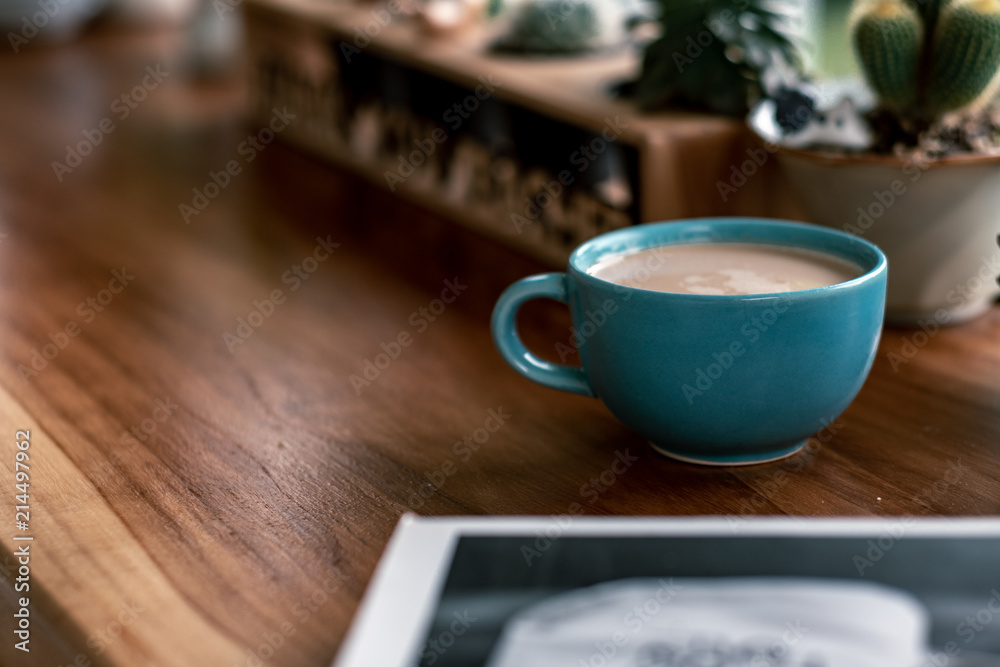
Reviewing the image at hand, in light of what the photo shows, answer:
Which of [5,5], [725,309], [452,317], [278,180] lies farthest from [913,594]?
[5,5]

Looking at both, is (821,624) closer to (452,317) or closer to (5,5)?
(452,317)

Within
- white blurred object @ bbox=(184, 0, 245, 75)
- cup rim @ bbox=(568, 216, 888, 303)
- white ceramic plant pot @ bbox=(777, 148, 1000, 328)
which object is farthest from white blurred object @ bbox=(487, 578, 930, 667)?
white blurred object @ bbox=(184, 0, 245, 75)

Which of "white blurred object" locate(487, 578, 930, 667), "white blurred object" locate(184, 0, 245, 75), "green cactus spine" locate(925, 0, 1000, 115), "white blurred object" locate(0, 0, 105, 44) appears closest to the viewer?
"white blurred object" locate(487, 578, 930, 667)

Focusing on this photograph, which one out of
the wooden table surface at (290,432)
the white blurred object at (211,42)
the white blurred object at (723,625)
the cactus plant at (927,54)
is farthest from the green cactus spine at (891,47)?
the white blurred object at (211,42)

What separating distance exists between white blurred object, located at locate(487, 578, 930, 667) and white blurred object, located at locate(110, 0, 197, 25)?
1.84m

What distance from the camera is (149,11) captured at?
205cm

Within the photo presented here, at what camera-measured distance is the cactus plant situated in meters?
0.66

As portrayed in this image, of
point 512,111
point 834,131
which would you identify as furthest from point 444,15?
point 834,131

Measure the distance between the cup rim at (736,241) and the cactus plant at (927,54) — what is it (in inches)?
7.2

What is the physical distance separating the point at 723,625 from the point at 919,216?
0.38 meters

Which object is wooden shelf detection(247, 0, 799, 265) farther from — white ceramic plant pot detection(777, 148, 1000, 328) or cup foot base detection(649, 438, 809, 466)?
cup foot base detection(649, 438, 809, 466)

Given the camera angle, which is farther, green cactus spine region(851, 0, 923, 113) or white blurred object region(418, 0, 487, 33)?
white blurred object region(418, 0, 487, 33)

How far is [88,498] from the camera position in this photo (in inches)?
20.8

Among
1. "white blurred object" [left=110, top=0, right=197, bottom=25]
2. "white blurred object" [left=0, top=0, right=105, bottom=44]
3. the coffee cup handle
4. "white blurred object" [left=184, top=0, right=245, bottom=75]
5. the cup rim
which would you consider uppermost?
the cup rim
